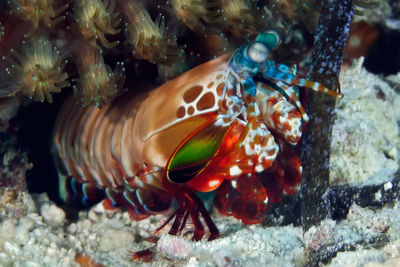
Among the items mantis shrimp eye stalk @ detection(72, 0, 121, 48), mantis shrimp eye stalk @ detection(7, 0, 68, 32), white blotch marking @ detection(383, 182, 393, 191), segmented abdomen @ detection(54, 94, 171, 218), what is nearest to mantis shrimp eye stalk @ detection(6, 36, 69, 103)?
mantis shrimp eye stalk @ detection(7, 0, 68, 32)

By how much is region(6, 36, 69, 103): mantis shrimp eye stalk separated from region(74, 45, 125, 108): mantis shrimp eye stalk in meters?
0.21

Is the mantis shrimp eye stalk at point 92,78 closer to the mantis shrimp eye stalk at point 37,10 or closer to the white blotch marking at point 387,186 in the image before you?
the mantis shrimp eye stalk at point 37,10

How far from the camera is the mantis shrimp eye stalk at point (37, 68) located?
243cm

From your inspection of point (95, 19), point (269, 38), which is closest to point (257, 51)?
point (269, 38)

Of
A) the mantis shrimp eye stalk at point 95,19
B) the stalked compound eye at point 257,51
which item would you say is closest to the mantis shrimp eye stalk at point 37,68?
the mantis shrimp eye stalk at point 95,19

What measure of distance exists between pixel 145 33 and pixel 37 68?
2.49 ft

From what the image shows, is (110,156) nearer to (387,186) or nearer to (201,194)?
(201,194)

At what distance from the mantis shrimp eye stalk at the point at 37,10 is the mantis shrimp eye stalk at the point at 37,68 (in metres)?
0.15

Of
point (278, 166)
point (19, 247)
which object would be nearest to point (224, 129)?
point (278, 166)

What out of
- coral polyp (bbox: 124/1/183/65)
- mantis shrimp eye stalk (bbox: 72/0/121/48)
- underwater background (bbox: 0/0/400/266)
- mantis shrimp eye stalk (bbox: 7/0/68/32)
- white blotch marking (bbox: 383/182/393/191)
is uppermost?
mantis shrimp eye stalk (bbox: 7/0/68/32)

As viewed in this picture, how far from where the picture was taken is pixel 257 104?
8.50ft

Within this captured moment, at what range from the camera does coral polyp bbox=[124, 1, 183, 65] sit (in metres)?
2.57

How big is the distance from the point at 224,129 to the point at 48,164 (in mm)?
2343

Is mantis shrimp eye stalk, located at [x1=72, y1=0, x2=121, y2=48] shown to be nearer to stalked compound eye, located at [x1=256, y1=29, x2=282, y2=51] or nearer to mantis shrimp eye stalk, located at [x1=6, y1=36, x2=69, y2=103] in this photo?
mantis shrimp eye stalk, located at [x1=6, y1=36, x2=69, y2=103]
